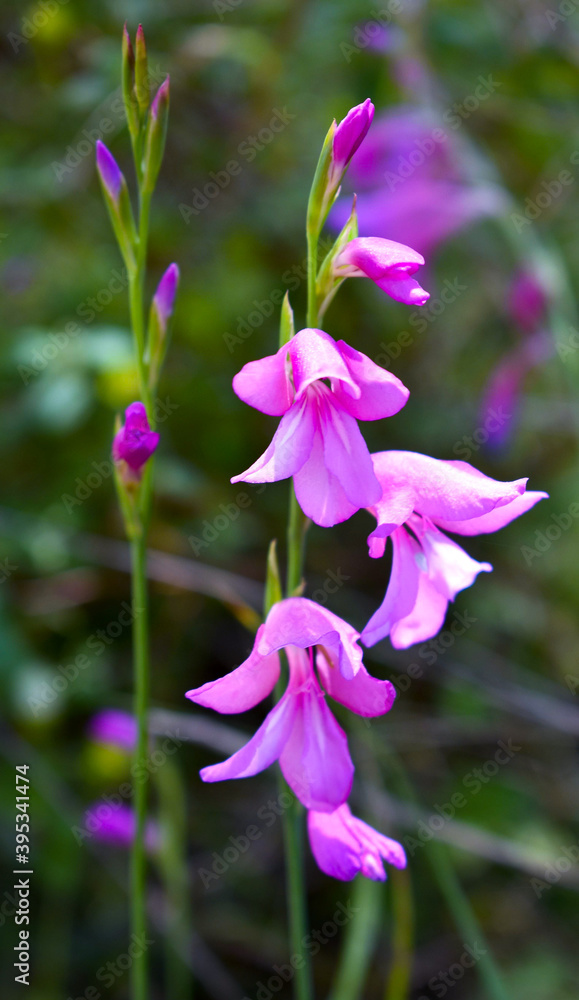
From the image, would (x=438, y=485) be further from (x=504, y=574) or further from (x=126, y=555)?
(x=504, y=574)

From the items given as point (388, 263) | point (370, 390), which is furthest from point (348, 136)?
point (370, 390)
